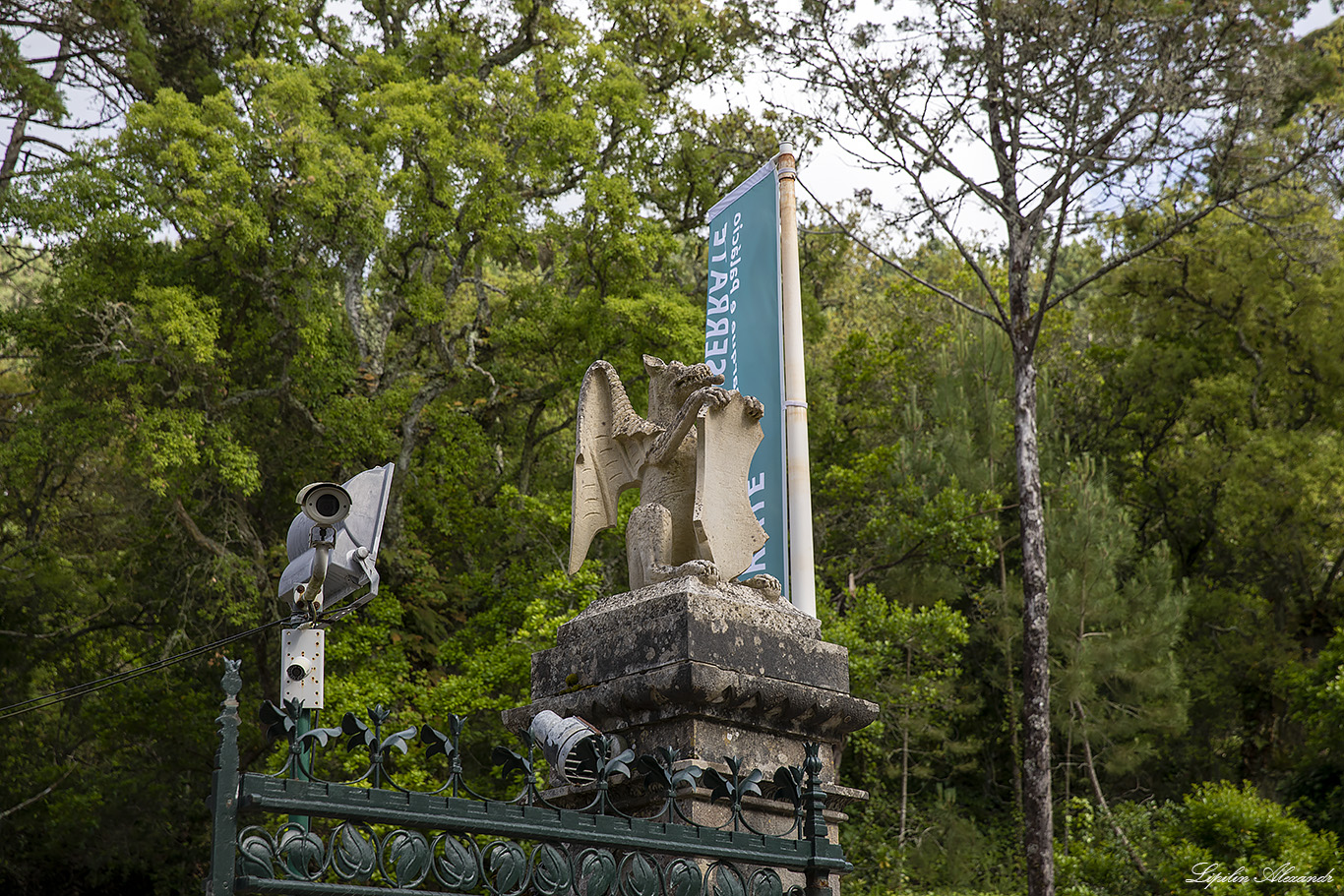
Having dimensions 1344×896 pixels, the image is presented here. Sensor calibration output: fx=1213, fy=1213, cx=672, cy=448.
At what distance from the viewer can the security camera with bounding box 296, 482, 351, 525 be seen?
4.58 meters

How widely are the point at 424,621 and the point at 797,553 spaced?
8913 mm

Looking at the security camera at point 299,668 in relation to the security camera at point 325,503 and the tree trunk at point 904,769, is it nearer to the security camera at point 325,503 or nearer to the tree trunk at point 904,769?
the security camera at point 325,503

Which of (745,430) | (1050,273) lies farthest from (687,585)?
(1050,273)

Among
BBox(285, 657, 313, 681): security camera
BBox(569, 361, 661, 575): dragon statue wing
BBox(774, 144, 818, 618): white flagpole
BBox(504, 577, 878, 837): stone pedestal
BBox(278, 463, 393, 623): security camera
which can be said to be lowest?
BBox(504, 577, 878, 837): stone pedestal

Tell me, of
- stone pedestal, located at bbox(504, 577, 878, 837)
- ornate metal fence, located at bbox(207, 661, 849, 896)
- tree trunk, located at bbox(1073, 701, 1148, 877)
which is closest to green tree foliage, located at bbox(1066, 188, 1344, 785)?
tree trunk, located at bbox(1073, 701, 1148, 877)

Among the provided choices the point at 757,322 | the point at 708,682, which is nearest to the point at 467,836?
the point at 708,682

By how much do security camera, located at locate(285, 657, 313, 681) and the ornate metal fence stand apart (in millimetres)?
1470

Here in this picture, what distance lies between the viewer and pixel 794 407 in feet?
25.4

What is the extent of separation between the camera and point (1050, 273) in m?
13.5

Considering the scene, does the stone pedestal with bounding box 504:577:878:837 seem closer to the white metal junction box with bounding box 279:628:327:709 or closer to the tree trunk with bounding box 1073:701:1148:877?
the white metal junction box with bounding box 279:628:327:709

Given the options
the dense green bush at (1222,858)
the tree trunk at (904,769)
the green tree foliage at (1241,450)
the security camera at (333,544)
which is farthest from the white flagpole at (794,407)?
the green tree foliage at (1241,450)

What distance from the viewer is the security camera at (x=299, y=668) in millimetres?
4605

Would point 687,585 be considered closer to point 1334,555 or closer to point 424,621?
point 424,621

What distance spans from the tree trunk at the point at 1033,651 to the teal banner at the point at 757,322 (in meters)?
5.49
